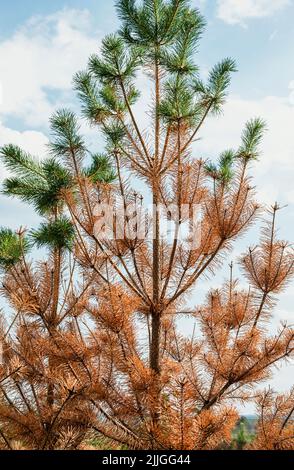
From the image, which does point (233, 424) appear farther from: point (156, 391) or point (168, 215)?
point (168, 215)

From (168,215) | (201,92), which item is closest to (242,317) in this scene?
(168,215)

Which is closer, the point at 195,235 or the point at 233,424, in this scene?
the point at 233,424

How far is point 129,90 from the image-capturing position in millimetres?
5559

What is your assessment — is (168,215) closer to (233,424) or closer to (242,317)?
(242,317)

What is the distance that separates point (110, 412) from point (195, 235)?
1829 millimetres

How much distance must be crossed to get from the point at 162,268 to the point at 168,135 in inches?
51.8

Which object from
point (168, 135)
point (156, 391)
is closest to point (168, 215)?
point (168, 135)
